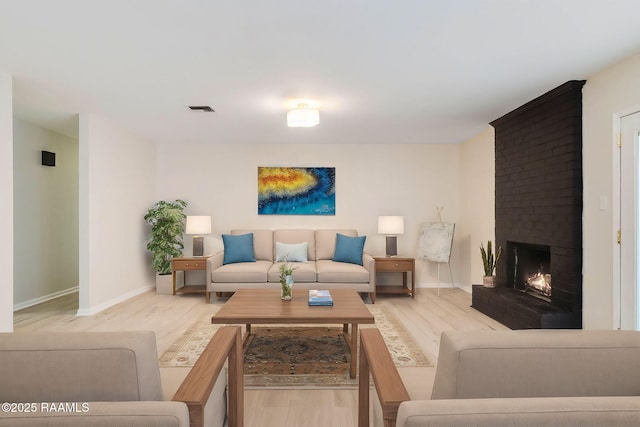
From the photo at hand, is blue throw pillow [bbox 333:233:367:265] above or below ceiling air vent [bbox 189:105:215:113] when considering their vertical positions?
below

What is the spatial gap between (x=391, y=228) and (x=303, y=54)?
3397 mm

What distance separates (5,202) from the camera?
3.29 meters

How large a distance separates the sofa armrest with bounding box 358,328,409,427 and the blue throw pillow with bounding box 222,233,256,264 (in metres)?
3.86

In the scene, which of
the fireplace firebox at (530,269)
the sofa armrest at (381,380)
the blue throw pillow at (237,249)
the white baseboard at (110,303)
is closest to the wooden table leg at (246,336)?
the sofa armrest at (381,380)

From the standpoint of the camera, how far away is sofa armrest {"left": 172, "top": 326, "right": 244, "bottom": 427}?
1105mm

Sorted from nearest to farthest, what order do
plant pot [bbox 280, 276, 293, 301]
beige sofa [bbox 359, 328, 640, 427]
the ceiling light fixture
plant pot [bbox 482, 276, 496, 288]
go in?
beige sofa [bbox 359, 328, 640, 427] < plant pot [bbox 280, 276, 293, 301] < the ceiling light fixture < plant pot [bbox 482, 276, 496, 288]

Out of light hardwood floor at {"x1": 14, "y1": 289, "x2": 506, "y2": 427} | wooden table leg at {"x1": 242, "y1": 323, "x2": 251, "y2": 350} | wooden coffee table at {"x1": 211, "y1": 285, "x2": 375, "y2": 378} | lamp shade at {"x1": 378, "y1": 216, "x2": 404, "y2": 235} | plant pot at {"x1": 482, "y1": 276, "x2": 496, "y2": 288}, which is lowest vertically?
light hardwood floor at {"x1": 14, "y1": 289, "x2": 506, "y2": 427}

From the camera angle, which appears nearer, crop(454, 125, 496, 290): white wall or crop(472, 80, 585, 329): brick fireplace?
crop(472, 80, 585, 329): brick fireplace

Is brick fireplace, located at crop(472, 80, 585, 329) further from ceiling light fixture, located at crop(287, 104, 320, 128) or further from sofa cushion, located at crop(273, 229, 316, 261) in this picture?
sofa cushion, located at crop(273, 229, 316, 261)

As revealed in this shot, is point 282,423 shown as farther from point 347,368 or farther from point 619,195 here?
point 619,195

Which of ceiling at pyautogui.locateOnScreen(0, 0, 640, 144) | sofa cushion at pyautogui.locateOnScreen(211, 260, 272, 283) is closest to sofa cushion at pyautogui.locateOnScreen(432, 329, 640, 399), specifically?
ceiling at pyautogui.locateOnScreen(0, 0, 640, 144)

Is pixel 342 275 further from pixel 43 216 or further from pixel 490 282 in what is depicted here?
pixel 43 216

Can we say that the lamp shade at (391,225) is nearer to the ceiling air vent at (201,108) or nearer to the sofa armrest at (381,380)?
the ceiling air vent at (201,108)

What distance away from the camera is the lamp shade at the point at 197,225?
5.60m
